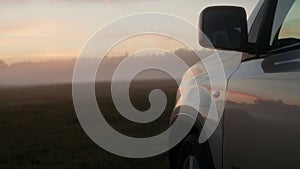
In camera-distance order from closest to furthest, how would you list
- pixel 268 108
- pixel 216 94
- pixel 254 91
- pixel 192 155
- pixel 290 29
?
pixel 268 108 → pixel 254 91 → pixel 290 29 → pixel 216 94 → pixel 192 155

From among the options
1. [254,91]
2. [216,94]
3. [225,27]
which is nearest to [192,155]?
[216,94]

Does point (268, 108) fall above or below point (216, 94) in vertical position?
above

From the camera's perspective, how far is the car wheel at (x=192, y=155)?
4711 mm

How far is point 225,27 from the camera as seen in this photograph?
3.91 meters

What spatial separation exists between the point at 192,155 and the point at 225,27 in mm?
1532

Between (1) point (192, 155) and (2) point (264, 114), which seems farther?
(1) point (192, 155)

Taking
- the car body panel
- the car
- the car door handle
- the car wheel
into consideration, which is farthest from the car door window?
the car wheel

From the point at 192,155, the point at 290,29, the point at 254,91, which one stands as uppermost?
the point at 290,29

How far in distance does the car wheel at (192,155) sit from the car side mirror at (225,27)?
3.22ft

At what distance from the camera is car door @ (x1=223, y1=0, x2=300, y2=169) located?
10.8 ft

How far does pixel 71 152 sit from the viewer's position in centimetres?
1372

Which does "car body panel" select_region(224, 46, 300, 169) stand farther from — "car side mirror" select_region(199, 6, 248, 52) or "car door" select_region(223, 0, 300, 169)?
"car side mirror" select_region(199, 6, 248, 52)

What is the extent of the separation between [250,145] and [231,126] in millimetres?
352

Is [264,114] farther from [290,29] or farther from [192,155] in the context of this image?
[192,155]
